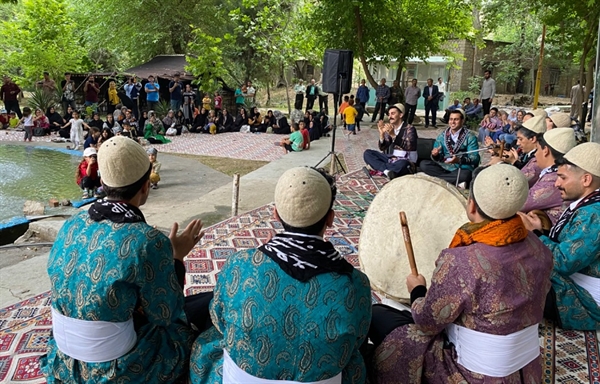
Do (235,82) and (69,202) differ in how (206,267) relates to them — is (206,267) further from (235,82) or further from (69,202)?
(235,82)

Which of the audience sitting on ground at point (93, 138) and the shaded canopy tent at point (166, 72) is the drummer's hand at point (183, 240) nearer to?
the audience sitting on ground at point (93, 138)

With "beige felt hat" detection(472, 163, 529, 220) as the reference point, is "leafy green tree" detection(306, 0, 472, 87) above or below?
above

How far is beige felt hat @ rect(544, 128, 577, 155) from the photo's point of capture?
154 inches

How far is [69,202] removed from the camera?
7.31 meters

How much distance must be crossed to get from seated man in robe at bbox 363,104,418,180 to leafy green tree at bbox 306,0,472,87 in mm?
8834

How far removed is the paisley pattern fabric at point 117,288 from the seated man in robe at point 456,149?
4.81 m

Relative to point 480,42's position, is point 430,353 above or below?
below

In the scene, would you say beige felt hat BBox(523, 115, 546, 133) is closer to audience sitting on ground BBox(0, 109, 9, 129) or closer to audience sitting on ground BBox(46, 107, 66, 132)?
audience sitting on ground BBox(46, 107, 66, 132)

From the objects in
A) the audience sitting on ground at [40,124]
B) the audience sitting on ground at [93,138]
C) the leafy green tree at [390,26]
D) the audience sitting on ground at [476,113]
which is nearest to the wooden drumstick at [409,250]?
the audience sitting on ground at [93,138]

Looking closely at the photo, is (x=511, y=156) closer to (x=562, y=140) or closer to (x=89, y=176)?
(x=562, y=140)

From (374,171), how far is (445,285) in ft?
19.6

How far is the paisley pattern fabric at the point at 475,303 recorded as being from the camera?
6.87ft

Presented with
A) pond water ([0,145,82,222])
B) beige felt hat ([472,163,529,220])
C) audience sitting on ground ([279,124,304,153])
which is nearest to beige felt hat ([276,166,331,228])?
beige felt hat ([472,163,529,220])

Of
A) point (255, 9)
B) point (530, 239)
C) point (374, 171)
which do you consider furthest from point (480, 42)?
point (530, 239)
